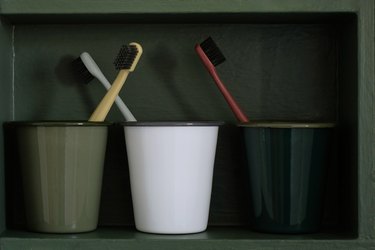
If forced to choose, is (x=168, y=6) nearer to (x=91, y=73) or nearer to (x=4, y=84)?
(x=91, y=73)

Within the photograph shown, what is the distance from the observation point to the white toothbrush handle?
1.09m

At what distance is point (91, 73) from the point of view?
1.10 meters

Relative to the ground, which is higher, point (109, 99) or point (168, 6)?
point (168, 6)

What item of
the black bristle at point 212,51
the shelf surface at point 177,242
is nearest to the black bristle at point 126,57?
the black bristle at point 212,51

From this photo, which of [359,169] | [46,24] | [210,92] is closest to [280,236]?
[359,169]

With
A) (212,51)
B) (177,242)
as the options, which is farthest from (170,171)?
(212,51)

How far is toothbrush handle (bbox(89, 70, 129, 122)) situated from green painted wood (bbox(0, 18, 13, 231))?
14cm

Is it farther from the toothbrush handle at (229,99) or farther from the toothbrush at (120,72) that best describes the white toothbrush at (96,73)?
the toothbrush handle at (229,99)

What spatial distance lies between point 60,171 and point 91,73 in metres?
0.17

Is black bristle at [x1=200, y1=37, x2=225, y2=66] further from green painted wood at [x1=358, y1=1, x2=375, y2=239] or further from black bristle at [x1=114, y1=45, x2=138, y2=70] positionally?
green painted wood at [x1=358, y1=1, x2=375, y2=239]

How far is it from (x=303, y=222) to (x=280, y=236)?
0.13 ft

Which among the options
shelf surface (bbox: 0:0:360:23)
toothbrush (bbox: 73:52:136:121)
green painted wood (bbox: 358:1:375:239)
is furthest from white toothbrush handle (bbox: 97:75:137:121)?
green painted wood (bbox: 358:1:375:239)

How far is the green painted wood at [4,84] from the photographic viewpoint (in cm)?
106

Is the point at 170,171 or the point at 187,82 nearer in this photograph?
the point at 170,171
